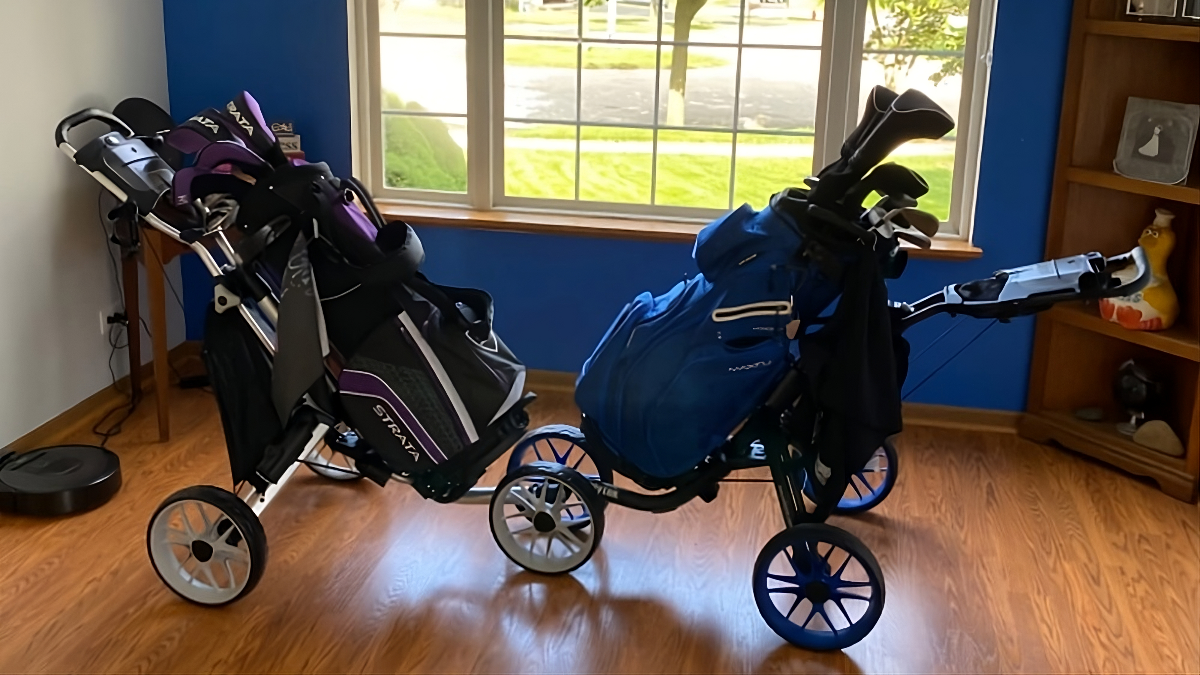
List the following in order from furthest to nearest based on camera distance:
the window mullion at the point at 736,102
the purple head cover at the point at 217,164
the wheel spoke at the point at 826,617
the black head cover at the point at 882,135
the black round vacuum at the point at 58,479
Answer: the window mullion at the point at 736,102, the black round vacuum at the point at 58,479, the wheel spoke at the point at 826,617, the purple head cover at the point at 217,164, the black head cover at the point at 882,135

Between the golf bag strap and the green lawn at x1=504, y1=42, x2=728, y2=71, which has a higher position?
the green lawn at x1=504, y1=42, x2=728, y2=71

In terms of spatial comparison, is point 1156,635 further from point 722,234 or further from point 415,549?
point 415,549

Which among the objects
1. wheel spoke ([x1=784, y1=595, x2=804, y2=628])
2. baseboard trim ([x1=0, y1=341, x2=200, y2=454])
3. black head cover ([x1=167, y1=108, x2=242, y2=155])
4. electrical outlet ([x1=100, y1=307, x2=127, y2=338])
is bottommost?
wheel spoke ([x1=784, y1=595, x2=804, y2=628])

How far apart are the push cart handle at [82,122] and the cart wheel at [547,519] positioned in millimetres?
1364

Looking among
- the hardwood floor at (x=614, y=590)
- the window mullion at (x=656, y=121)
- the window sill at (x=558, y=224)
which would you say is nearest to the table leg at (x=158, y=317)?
the hardwood floor at (x=614, y=590)

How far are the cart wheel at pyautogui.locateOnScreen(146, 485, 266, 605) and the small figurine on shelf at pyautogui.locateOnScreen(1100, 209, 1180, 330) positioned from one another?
2.33 meters

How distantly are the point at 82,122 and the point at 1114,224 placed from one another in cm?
284

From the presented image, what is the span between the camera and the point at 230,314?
7.86 feet

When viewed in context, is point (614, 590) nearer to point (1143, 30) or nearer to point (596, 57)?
point (596, 57)

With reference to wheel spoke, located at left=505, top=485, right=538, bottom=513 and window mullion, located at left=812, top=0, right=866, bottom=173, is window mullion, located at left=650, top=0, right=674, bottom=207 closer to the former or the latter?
window mullion, located at left=812, top=0, right=866, bottom=173

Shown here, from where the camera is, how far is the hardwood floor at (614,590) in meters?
2.38

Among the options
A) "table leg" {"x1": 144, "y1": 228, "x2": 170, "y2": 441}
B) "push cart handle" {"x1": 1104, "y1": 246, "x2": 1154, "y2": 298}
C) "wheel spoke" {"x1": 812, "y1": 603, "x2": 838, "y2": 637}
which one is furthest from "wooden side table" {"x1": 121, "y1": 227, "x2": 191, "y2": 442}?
"push cart handle" {"x1": 1104, "y1": 246, "x2": 1154, "y2": 298}

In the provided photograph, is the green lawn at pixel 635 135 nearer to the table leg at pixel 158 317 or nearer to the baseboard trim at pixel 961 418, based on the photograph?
the baseboard trim at pixel 961 418

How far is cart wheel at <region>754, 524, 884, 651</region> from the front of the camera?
7.70 feet
